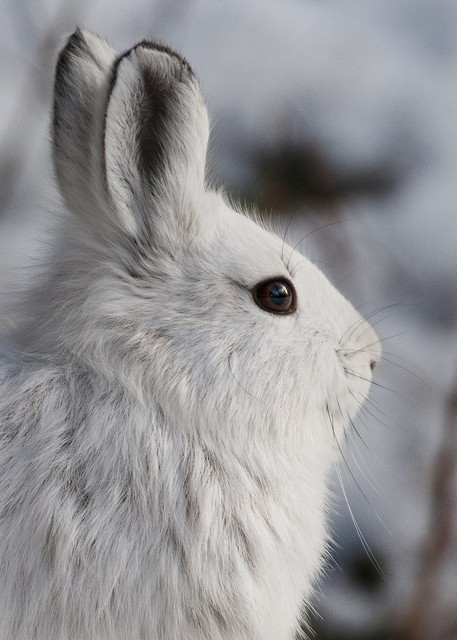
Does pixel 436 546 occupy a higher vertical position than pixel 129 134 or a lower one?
lower

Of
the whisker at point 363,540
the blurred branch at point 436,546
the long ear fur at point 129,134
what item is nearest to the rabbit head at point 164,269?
the long ear fur at point 129,134

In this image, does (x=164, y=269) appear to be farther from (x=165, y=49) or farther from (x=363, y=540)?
(x=363, y=540)

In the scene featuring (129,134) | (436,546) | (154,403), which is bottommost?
(436,546)

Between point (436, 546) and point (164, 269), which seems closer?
point (164, 269)

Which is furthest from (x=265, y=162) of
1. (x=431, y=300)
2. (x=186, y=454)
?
(x=186, y=454)

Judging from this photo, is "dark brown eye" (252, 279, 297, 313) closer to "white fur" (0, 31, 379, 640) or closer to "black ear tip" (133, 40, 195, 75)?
"white fur" (0, 31, 379, 640)

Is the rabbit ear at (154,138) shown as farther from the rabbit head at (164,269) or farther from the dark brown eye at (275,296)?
the dark brown eye at (275,296)

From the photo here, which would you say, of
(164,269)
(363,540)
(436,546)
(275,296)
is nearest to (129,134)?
(164,269)
